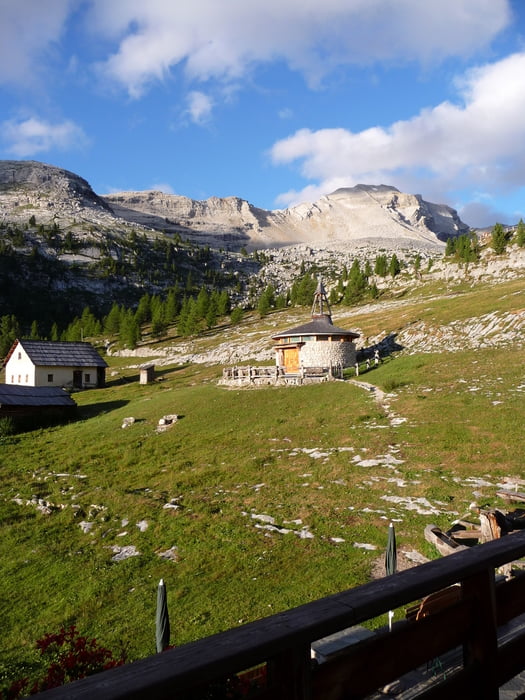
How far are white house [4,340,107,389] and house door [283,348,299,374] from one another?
28705 mm

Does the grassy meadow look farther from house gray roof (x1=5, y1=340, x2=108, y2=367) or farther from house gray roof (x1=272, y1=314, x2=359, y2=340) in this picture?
house gray roof (x1=5, y1=340, x2=108, y2=367)

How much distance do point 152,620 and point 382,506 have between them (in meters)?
8.00

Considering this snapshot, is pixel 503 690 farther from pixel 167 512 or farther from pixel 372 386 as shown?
pixel 372 386

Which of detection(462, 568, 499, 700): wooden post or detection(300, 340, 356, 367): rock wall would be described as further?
detection(300, 340, 356, 367): rock wall

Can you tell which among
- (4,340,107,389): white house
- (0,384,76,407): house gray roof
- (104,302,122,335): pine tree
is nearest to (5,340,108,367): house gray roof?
(4,340,107,389): white house

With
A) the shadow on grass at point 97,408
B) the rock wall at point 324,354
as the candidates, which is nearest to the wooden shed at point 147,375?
the shadow on grass at point 97,408

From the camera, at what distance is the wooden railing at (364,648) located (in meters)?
1.93

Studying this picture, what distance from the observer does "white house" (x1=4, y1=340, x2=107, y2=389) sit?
200 feet

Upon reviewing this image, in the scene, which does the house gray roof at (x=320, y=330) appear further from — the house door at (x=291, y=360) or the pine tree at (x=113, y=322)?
the pine tree at (x=113, y=322)

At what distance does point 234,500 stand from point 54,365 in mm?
51621

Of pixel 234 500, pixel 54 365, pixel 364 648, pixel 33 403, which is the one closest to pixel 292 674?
pixel 364 648

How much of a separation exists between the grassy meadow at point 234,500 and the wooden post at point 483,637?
7646 mm

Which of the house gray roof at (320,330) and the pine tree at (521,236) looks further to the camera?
the pine tree at (521,236)

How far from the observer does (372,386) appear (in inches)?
1470
